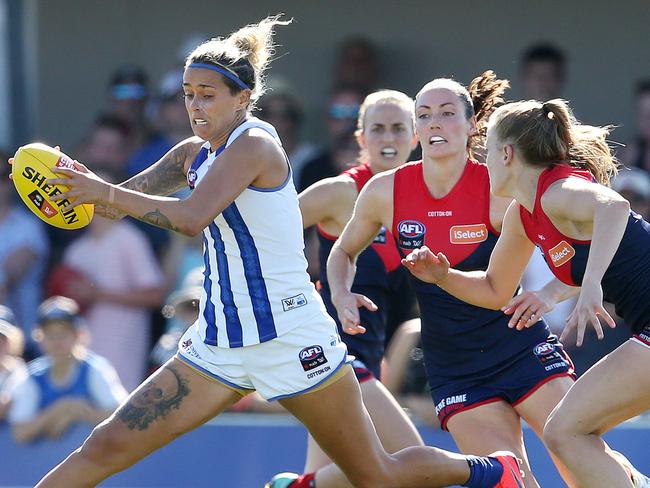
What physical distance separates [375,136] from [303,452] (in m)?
2.25

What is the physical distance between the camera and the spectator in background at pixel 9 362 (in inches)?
316

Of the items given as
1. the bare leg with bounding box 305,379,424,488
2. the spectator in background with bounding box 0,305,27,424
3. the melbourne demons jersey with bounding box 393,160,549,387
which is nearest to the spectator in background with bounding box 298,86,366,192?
the spectator in background with bounding box 0,305,27,424

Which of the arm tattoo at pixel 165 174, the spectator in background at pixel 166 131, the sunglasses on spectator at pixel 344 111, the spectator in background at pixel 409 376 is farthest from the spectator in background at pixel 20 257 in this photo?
the arm tattoo at pixel 165 174

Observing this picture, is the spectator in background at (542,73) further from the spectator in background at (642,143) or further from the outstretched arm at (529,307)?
the outstretched arm at (529,307)

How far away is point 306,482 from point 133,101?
4.64 meters

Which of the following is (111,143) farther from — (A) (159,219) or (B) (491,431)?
(A) (159,219)

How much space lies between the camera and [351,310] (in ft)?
17.4

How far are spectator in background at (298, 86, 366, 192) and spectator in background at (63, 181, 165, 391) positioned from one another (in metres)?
1.19

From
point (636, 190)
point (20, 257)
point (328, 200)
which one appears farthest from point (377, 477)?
point (20, 257)

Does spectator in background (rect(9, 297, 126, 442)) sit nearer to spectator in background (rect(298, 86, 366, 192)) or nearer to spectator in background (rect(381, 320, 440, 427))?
spectator in background (rect(381, 320, 440, 427))

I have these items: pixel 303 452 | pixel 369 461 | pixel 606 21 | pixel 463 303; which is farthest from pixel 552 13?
pixel 369 461

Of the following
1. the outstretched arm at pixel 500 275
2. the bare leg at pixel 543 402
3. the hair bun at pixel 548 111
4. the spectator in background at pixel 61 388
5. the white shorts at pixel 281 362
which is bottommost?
the spectator in background at pixel 61 388

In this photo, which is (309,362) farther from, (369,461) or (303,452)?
(303,452)

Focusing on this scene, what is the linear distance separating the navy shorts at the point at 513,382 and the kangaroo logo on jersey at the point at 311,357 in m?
0.91
